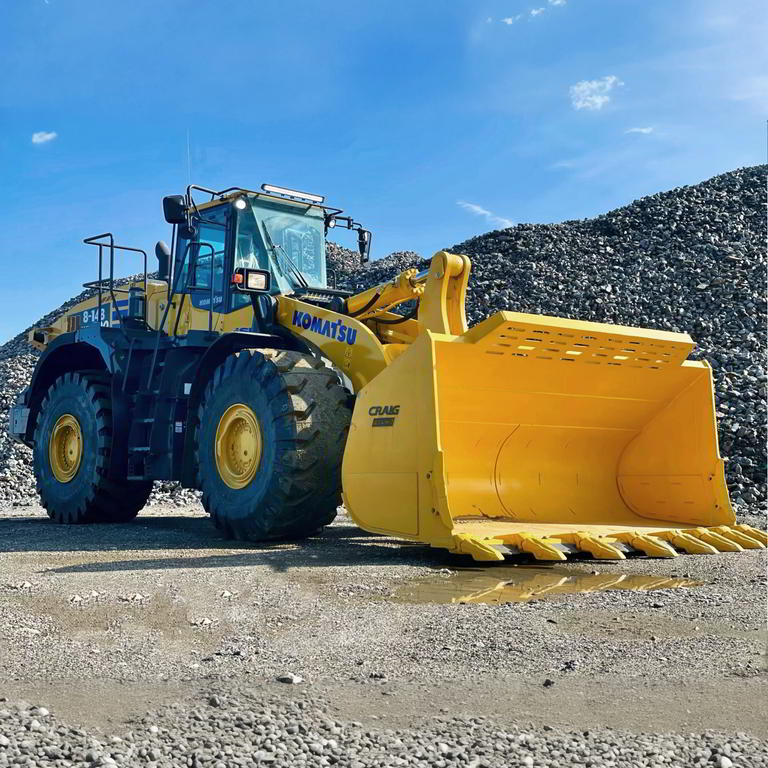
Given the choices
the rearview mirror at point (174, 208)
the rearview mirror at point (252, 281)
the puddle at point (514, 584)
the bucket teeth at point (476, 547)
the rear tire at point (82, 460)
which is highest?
the rearview mirror at point (174, 208)

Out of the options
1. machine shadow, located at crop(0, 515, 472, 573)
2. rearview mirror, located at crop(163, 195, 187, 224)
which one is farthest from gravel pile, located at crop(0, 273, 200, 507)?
machine shadow, located at crop(0, 515, 472, 573)

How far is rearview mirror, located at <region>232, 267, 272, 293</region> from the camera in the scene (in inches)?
321

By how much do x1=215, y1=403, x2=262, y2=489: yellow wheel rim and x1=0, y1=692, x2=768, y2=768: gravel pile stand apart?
4273mm

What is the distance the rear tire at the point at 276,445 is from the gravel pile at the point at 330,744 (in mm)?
3883

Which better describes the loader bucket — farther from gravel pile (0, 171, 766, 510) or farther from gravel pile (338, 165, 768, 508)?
gravel pile (338, 165, 768, 508)

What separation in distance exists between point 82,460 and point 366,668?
681 centimetres

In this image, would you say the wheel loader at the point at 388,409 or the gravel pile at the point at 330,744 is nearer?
the gravel pile at the point at 330,744

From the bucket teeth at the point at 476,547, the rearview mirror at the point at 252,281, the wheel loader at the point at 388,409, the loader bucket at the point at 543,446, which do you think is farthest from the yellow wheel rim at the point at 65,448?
the bucket teeth at the point at 476,547

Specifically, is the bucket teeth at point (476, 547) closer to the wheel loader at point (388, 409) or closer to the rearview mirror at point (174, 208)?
the wheel loader at point (388, 409)

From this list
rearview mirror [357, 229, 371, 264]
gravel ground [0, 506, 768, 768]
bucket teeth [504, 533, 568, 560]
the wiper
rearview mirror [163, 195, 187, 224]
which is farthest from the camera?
rearview mirror [357, 229, 371, 264]

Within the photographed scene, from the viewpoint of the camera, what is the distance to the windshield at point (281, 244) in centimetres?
859

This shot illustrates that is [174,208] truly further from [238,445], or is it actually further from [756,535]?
[756,535]

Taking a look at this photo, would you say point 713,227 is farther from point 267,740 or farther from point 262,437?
point 267,740

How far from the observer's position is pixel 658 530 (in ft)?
22.5
